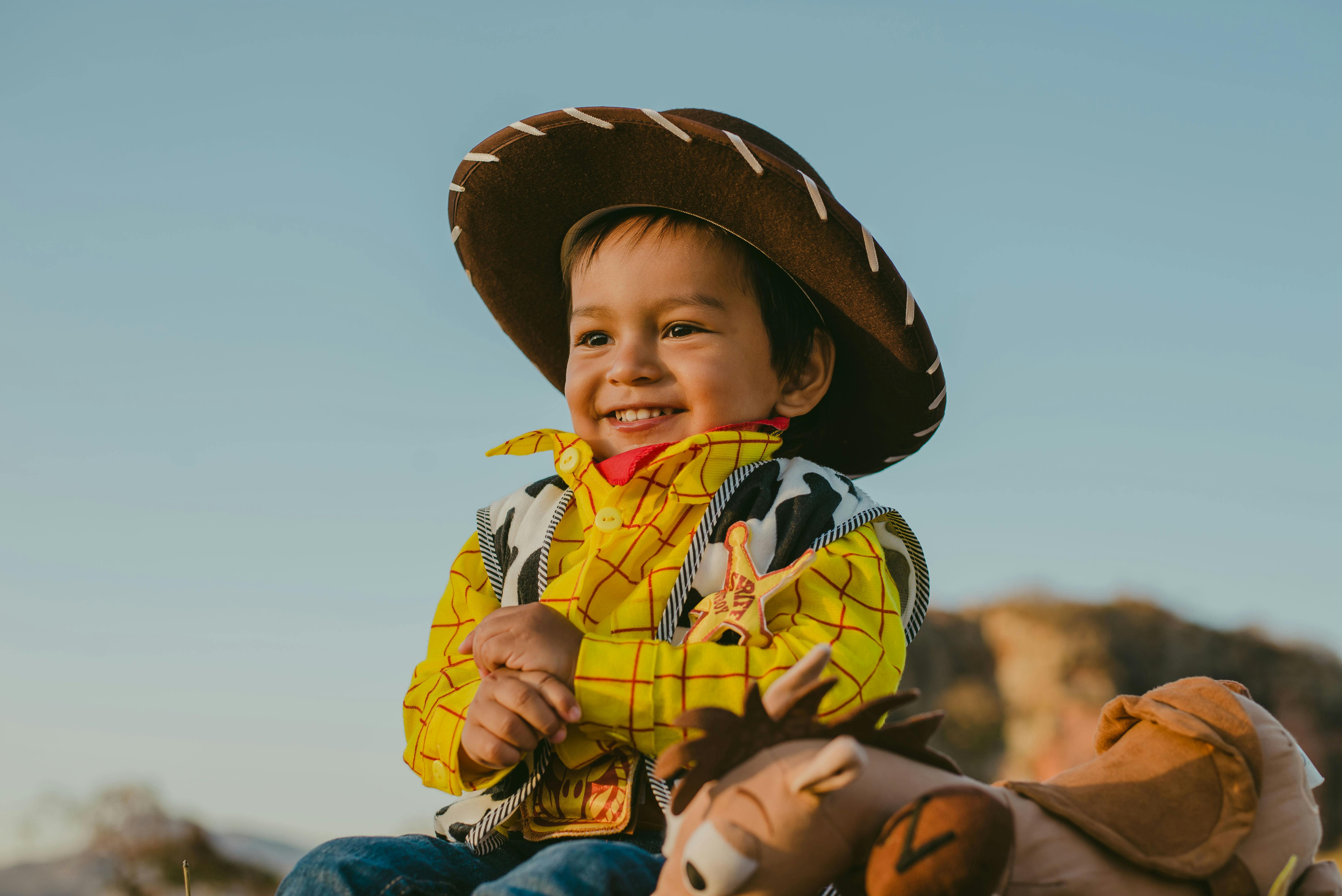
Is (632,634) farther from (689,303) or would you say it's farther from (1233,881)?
(1233,881)

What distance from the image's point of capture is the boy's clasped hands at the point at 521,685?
66.2 inches

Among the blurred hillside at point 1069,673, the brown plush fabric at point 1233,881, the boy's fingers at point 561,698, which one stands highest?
the boy's fingers at point 561,698

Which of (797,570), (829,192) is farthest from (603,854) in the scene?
(829,192)

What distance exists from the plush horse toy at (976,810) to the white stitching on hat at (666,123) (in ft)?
4.32

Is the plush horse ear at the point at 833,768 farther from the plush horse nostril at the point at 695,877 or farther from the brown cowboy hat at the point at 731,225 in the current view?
the brown cowboy hat at the point at 731,225

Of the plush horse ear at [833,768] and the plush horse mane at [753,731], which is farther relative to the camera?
Result: the plush horse mane at [753,731]

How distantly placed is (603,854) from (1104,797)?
2.24 ft

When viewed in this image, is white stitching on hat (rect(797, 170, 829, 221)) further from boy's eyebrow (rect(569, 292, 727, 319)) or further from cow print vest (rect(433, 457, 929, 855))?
cow print vest (rect(433, 457, 929, 855))

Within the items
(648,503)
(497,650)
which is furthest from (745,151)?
(497,650)

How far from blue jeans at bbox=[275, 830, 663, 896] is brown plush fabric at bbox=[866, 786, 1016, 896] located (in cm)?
46

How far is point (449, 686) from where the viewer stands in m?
2.06

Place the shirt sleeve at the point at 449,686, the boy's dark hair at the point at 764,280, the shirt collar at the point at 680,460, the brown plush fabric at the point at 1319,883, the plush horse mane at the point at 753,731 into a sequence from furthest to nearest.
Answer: the boy's dark hair at the point at 764,280, the shirt collar at the point at 680,460, the shirt sleeve at the point at 449,686, the brown plush fabric at the point at 1319,883, the plush horse mane at the point at 753,731

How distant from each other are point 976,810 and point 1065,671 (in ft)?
44.5

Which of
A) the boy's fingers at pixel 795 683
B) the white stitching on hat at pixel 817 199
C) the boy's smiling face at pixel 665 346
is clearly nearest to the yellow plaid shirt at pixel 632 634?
the boy's smiling face at pixel 665 346
